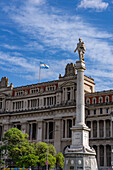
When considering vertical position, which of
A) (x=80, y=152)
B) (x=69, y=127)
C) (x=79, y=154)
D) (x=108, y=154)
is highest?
(x=69, y=127)

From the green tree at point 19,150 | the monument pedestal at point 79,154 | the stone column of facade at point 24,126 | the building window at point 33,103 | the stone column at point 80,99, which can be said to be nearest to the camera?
the monument pedestal at point 79,154

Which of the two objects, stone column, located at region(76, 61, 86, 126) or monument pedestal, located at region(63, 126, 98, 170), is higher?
stone column, located at region(76, 61, 86, 126)

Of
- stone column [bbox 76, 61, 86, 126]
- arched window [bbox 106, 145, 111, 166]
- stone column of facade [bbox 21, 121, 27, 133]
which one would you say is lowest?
arched window [bbox 106, 145, 111, 166]

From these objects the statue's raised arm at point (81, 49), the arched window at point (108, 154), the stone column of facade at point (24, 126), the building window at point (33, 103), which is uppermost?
the statue's raised arm at point (81, 49)

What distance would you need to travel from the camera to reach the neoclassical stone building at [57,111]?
338ft

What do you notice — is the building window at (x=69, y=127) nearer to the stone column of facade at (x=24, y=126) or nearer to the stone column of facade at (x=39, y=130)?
the stone column of facade at (x=39, y=130)

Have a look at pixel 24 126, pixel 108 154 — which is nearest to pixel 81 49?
pixel 108 154

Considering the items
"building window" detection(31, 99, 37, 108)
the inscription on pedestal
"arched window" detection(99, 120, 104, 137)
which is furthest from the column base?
"building window" detection(31, 99, 37, 108)

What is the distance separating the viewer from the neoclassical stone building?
338 feet

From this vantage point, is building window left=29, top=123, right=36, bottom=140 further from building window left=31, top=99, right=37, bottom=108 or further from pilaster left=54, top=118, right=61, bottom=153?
pilaster left=54, top=118, right=61, bottom=153

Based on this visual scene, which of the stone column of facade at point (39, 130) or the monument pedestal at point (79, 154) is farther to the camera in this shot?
the stone column of facade at point (39, 130)

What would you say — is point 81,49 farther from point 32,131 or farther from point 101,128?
point 32,131

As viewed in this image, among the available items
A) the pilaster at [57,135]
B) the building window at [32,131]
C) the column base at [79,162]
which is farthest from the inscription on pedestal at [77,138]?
the building window at [32,131]

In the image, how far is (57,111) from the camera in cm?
11081
